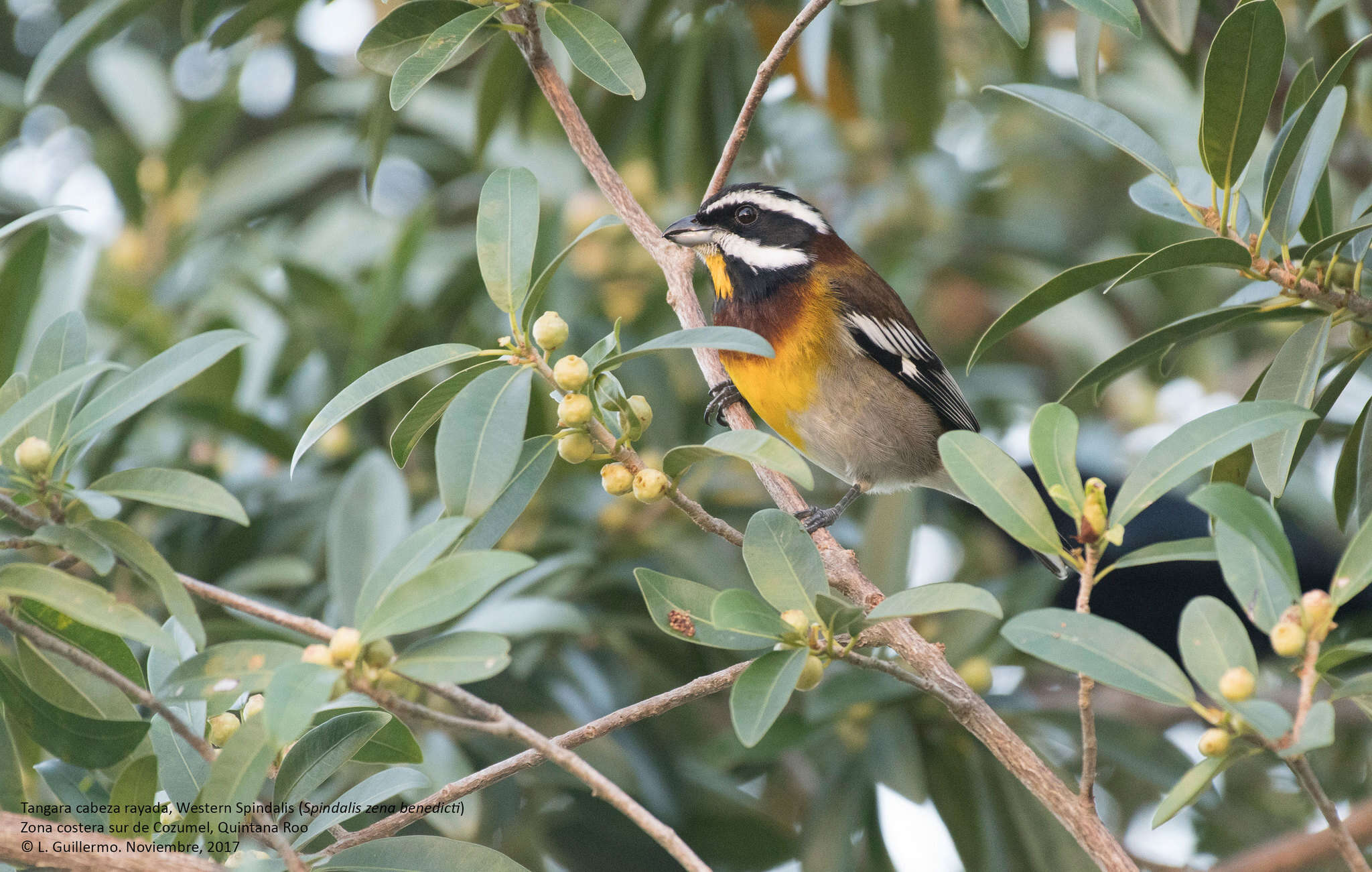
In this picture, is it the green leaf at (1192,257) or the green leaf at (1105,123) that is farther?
the green leaf at (1105,123)

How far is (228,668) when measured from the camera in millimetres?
1701

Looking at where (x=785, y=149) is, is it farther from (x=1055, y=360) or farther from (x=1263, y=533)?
(x=1263, y=533)

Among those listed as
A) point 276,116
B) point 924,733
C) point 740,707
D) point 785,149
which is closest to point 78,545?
point 740,707

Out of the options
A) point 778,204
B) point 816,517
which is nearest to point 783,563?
point 816,517

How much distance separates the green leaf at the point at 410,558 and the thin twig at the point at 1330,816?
1.20m

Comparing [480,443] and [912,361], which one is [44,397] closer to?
[480,443]

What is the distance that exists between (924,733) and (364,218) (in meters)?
3.57

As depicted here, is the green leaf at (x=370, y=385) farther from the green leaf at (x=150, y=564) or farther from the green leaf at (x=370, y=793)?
the green leaf at (x=370, y=793)

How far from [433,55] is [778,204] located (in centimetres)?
176

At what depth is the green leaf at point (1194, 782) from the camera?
5.07ft

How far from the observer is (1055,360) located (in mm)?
6348

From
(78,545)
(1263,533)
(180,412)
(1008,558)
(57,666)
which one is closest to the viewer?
(1263,533)

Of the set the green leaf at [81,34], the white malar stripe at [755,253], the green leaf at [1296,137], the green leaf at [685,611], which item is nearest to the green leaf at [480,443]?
the green leaf at [685,611]

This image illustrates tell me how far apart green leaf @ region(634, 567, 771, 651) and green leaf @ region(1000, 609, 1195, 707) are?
48cm
